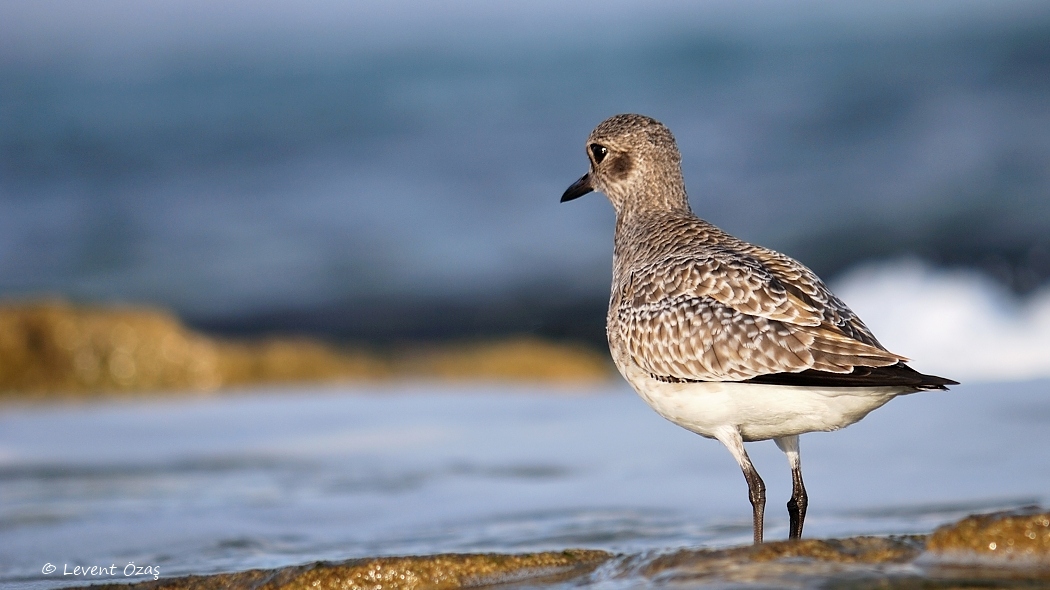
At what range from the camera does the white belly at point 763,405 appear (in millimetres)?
5426

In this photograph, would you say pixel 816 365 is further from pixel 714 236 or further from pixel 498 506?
pixel 498 506

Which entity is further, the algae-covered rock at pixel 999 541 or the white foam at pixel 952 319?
the white foam at pixel 952 319

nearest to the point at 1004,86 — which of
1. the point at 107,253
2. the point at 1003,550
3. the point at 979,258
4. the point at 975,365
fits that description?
the point at 979,258

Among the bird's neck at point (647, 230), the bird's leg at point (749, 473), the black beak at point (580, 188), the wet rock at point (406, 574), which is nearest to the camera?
the wet rock at point (406, 574)

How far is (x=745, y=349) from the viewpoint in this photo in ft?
18.3

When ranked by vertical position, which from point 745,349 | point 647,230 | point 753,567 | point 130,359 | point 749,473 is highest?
point 130,359

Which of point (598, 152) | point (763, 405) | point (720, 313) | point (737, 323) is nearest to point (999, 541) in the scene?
point (763, 405)

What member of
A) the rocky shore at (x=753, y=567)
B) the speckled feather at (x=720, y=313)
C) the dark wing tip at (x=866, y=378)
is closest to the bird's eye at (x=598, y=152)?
the speckled feather at (x=720, y=313)

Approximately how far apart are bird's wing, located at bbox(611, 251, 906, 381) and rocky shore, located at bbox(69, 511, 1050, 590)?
3.04 feet

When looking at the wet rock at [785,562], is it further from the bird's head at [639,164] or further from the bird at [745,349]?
the bird's head at [639,164]

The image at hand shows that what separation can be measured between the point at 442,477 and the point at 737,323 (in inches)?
145

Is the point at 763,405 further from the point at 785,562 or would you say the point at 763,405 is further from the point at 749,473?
the point at 785,562

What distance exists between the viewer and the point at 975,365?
13.8 m

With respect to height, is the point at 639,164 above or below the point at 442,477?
above
